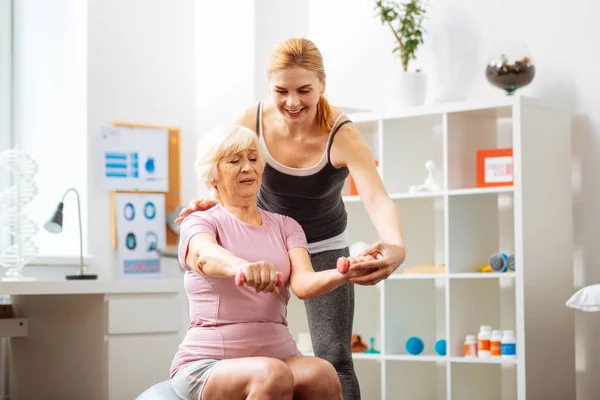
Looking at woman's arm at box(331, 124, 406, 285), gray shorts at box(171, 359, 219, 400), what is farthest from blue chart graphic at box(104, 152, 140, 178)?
gray shorts at box(171, 359, 219, 400)

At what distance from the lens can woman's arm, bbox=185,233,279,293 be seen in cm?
168

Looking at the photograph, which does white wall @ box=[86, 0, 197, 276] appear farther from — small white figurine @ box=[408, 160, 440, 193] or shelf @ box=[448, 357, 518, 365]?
shelf @ box=[448, 357, 518, 365]

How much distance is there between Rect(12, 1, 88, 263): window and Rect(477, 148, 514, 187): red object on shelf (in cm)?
191

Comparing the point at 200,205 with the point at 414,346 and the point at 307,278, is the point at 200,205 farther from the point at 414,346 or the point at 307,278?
the point at 414,346

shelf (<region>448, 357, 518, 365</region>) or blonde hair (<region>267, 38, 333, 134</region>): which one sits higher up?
blonde hair (<region>267, 38, 333, 134</region>)

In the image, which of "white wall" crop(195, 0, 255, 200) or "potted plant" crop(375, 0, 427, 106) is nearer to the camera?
"potted plant" crop(375, 0, 427, 106)

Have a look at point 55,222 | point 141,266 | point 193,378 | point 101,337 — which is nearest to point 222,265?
point 193,378

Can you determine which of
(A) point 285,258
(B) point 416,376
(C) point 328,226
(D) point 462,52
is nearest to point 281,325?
(A) point 285,258

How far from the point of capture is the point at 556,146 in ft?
11.6

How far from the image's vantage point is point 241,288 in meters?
1.92

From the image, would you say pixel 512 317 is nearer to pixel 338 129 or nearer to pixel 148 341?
pixel 148 341

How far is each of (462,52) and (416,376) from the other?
1.42 m

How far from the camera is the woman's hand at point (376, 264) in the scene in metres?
1.78

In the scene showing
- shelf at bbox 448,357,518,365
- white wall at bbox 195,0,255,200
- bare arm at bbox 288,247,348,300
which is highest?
white wall at bbox 195,0,255,200
